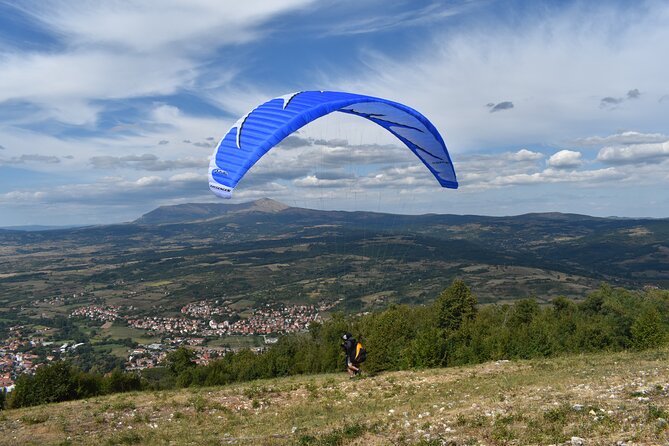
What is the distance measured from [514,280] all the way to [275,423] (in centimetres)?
15243

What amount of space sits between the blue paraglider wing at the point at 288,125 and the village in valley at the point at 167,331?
2194 inches

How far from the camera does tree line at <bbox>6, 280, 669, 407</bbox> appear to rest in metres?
22.7

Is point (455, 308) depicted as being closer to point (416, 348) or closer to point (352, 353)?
point (416, 348)

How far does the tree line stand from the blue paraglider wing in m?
13.0

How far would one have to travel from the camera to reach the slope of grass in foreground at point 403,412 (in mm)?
8883

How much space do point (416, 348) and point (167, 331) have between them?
306 feet

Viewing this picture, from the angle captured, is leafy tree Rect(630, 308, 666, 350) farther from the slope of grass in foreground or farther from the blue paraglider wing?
the blue paraglider wing

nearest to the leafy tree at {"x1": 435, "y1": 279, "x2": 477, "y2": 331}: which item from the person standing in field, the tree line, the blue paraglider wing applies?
the tree line

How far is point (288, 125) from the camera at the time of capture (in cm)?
1502

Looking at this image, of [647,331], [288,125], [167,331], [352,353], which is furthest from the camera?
[167,331]

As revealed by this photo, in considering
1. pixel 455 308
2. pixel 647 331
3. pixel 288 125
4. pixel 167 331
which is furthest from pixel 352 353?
pixel 167 331

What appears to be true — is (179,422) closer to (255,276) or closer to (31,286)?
(255,276)

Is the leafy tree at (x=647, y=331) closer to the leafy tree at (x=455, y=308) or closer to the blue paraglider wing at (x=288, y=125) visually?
the leafy tree at (x=455, y=308)

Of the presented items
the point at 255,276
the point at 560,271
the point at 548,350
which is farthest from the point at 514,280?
the point at 548,350
